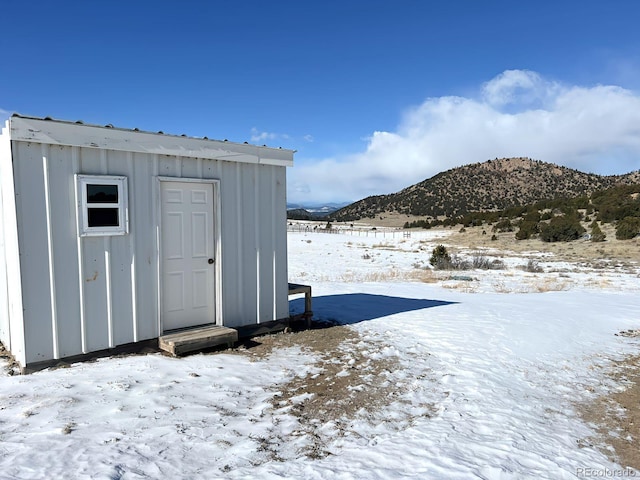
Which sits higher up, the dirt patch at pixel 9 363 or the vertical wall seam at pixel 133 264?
the vertical wall seam at pixel 133 264

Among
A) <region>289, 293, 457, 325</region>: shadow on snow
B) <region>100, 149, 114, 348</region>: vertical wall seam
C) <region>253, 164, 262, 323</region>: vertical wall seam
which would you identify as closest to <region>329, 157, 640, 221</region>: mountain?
<region>289, 293, 457, 325</region>: shadow on snow

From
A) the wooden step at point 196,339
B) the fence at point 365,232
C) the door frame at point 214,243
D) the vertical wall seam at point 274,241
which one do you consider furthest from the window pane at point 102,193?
the fence at point 365,232

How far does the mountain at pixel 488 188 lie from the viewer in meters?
62.6

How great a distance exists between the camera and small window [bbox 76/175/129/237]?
17.4ft

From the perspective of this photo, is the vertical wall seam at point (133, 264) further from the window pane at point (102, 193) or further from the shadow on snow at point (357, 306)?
the shadow on snow at point (357, 306)

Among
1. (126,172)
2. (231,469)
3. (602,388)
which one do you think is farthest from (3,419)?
(602,388)

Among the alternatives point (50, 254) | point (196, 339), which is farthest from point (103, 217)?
point (196, 339)

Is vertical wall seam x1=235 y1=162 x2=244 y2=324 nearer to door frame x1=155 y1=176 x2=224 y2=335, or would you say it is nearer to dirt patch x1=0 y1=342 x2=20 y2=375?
door frame x1=155 y1=176 x2=224 y2=335

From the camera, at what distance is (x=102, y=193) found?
5.48 meters

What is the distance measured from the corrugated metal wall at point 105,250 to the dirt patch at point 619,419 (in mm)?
4704

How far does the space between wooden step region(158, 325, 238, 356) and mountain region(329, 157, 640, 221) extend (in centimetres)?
5624

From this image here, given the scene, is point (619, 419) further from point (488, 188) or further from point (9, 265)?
point (488, 188)

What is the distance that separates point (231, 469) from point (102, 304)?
10.3 feet

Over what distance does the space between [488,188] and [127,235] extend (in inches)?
2781
